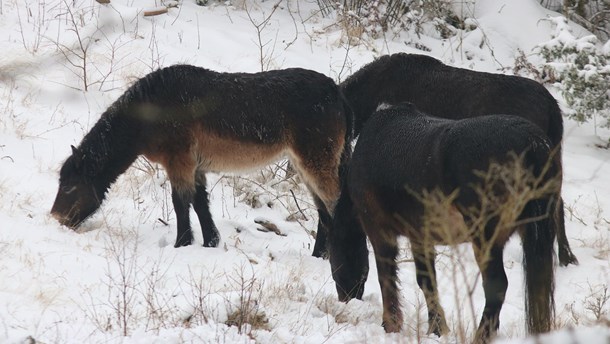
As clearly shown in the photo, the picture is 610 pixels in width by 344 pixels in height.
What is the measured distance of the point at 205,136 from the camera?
26.7 feet

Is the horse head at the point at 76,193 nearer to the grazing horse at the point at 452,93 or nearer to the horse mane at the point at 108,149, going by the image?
the horse mane at the point at 108,149

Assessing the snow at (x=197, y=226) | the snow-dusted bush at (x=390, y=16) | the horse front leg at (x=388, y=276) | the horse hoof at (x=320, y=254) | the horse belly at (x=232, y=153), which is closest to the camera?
the snow at (x=197, y=226)

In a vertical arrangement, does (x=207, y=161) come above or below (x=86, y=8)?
below

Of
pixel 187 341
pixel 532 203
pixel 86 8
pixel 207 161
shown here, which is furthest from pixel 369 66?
pixel 86 8

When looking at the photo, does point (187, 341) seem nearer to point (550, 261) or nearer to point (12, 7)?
point (550, 261)

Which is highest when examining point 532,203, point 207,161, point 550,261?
point 207,161

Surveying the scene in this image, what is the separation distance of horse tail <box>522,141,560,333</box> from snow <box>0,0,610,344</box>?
210 mm

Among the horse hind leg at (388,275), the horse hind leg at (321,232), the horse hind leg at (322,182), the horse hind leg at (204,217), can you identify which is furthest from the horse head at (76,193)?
the horse hind leg at (388,275)

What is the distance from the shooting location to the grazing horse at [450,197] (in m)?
4.82

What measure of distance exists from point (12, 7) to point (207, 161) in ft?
22.3

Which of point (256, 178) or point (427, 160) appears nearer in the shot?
point (427, 160)

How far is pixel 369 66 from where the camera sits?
8.90 metres

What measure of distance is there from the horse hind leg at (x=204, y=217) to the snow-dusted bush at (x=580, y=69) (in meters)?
4.79

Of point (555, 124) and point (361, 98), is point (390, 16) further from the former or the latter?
point (555, 124)
